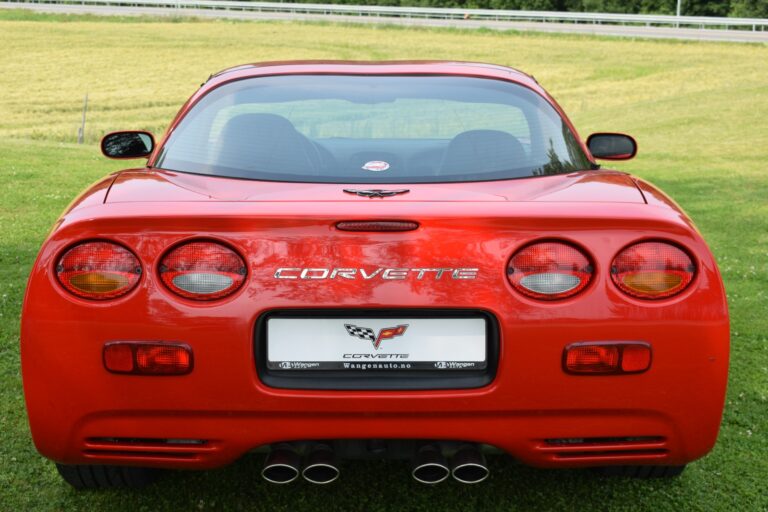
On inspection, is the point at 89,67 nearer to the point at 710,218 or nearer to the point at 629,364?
the point at 710,218

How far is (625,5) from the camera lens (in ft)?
203

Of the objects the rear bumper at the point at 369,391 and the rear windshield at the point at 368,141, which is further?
the rear windshield at the point at 368,141

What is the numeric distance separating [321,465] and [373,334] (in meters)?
0.40

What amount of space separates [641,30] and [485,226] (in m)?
44.8

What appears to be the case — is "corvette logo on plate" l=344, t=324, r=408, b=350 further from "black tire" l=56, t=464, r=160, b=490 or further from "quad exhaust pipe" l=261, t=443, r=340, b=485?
"black tire" l=56, t=464, r=160, b=490

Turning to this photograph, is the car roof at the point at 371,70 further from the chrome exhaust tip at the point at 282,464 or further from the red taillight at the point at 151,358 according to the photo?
the chrome exhaust tip at the point at 282,464

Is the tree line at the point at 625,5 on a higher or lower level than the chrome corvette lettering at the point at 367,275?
lower

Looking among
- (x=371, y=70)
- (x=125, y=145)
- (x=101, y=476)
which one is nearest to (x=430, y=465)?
(x=101, y=476)

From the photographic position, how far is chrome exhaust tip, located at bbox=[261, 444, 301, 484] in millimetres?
2590

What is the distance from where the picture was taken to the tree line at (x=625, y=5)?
5512cm

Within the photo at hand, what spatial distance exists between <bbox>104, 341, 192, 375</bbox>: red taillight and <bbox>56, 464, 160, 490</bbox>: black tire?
0.75m

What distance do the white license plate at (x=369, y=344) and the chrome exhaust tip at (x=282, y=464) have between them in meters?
0.26

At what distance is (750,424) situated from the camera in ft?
13.4

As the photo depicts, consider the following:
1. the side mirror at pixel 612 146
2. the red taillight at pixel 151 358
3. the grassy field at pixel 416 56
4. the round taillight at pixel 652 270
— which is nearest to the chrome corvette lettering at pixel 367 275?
the red taillight at pixel 151 358
